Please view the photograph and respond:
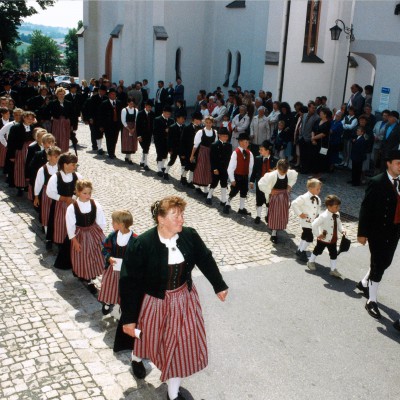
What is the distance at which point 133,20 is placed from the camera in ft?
81.4

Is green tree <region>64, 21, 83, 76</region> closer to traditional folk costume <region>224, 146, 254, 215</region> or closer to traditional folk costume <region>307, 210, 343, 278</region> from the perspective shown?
traditional folk costume <region>224, 146, 254, 215</region>

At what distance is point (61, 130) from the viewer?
1312cm

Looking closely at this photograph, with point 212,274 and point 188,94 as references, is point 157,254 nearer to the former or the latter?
point 212,274

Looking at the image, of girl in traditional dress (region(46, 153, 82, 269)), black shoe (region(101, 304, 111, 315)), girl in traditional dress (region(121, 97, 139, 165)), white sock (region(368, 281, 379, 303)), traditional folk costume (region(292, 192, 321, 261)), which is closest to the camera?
black shoe (region(101, 304, 111, 315))

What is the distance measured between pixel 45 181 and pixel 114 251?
107 inches

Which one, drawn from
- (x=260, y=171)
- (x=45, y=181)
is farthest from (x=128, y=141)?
(x=45, y=181)

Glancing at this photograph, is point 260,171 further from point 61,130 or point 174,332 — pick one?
point 61,130

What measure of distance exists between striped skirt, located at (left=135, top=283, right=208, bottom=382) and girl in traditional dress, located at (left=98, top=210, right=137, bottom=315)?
1.38m

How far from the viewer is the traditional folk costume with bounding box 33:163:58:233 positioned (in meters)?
7.60

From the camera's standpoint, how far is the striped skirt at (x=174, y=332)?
4109mm

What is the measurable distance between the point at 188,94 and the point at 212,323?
22170mm

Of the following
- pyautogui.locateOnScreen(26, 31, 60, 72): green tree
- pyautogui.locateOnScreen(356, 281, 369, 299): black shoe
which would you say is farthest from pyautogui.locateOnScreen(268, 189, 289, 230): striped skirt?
pyautogui.locateOnScreen(26, 31, 60, 72): green tree

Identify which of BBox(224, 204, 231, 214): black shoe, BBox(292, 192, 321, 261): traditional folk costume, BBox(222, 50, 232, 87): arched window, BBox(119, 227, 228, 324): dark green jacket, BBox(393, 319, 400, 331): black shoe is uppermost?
BBox(222, 50, 232, 87): arched window

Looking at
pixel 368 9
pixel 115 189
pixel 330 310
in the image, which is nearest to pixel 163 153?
pixel 115 189
